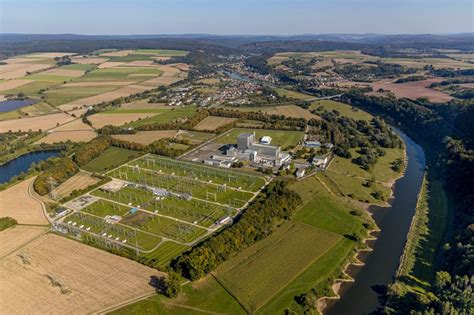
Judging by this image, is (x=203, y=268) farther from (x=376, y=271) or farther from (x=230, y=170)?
(x=230, y=170)

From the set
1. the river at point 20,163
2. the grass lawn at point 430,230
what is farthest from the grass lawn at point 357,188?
the river at point 20,163

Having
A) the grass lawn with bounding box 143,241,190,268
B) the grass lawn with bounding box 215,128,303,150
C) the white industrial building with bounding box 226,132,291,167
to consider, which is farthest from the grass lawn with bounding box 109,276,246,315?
the grass lawn with bounding box 215,128,303,150

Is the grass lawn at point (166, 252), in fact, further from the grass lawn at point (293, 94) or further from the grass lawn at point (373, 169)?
the grass lawn at point (293, 94)

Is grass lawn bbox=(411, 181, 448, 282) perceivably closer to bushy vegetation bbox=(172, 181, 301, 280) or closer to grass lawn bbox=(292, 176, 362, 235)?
grass lawn bbox=(292, 176, 362, 235)

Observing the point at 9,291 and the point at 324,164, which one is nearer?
the point at 9,291

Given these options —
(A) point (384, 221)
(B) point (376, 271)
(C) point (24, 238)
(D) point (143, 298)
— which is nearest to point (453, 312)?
(B) point (376, 271)

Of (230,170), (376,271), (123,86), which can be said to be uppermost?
(123,86)

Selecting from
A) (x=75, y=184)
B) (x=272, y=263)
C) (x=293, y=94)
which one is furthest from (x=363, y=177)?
(x=293, y=94)
